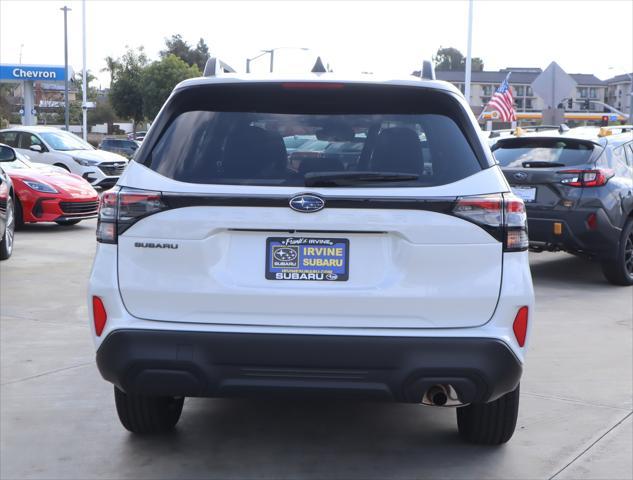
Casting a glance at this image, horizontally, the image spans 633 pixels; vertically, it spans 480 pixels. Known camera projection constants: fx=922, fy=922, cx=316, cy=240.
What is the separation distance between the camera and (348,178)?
150 inches

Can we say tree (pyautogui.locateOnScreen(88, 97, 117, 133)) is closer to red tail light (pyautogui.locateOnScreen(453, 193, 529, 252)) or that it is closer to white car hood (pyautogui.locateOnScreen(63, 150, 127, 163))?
white car hood (pyautogui.locateOnScreen(63, 150, 127, 163))

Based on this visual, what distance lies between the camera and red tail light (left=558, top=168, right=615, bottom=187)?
9617 millimetres

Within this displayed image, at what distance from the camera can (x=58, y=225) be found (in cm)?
1527

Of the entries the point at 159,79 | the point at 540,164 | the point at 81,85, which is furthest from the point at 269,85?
the point at 81,85

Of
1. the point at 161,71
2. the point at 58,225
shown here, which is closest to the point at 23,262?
the point at 58,225

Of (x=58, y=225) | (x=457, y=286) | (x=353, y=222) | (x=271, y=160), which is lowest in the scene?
(x=58, y=225)

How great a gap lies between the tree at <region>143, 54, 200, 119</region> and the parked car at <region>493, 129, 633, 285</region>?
→ 65046mm

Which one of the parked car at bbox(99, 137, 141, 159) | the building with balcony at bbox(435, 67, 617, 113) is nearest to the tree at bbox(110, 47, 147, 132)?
the parked car at bbox(99, 137, 141, 159)

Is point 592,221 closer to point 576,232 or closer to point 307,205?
point 576,232

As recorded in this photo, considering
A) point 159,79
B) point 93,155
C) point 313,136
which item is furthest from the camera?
point 159,79

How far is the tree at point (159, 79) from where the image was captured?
73500 mm

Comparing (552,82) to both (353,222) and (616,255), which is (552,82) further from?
(353,222)

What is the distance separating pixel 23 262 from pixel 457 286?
8.42 m

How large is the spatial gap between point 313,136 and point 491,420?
1.71m
